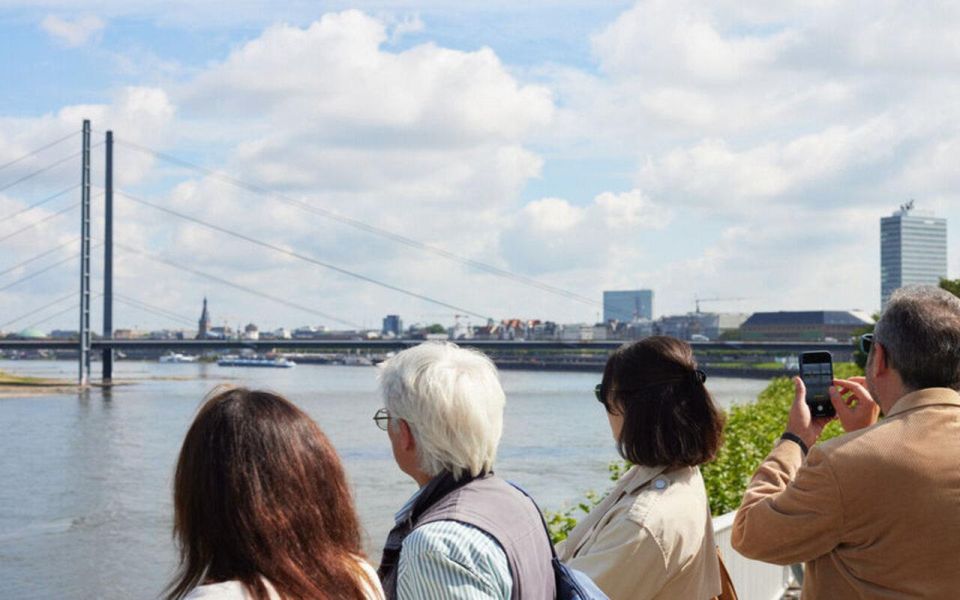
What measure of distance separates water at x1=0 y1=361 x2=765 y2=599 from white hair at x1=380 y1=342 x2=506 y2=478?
2.24 ft

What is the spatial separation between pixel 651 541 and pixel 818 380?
50 cm

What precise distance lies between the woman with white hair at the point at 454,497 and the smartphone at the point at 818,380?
28.9 inches

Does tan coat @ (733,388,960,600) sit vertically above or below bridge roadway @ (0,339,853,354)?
above

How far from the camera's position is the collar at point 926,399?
6.53 ft

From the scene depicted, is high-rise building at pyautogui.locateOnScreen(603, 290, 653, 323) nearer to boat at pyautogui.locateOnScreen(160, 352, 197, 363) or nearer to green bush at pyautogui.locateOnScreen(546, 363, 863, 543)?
boat at pyautogui.locateOnScreen(160, 352, 197, 363)

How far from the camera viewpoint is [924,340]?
6.61ft

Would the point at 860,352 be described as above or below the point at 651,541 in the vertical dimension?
above

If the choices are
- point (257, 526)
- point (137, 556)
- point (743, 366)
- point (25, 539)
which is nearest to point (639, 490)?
point (257, 526)

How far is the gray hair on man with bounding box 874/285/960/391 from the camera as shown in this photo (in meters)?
2.01

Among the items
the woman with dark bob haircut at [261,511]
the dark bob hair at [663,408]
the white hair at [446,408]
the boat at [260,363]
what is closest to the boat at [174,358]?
the boat at [260,363]

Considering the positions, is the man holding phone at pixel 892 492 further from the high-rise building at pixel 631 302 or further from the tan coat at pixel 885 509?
the high-rise building at pixel 631 302

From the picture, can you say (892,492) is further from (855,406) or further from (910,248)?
(910,248)

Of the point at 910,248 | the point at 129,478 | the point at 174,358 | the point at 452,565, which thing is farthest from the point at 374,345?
the point at 910,248

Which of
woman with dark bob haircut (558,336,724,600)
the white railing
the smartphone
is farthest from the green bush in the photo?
woman with dark bob haircut (558,336,724,600)
